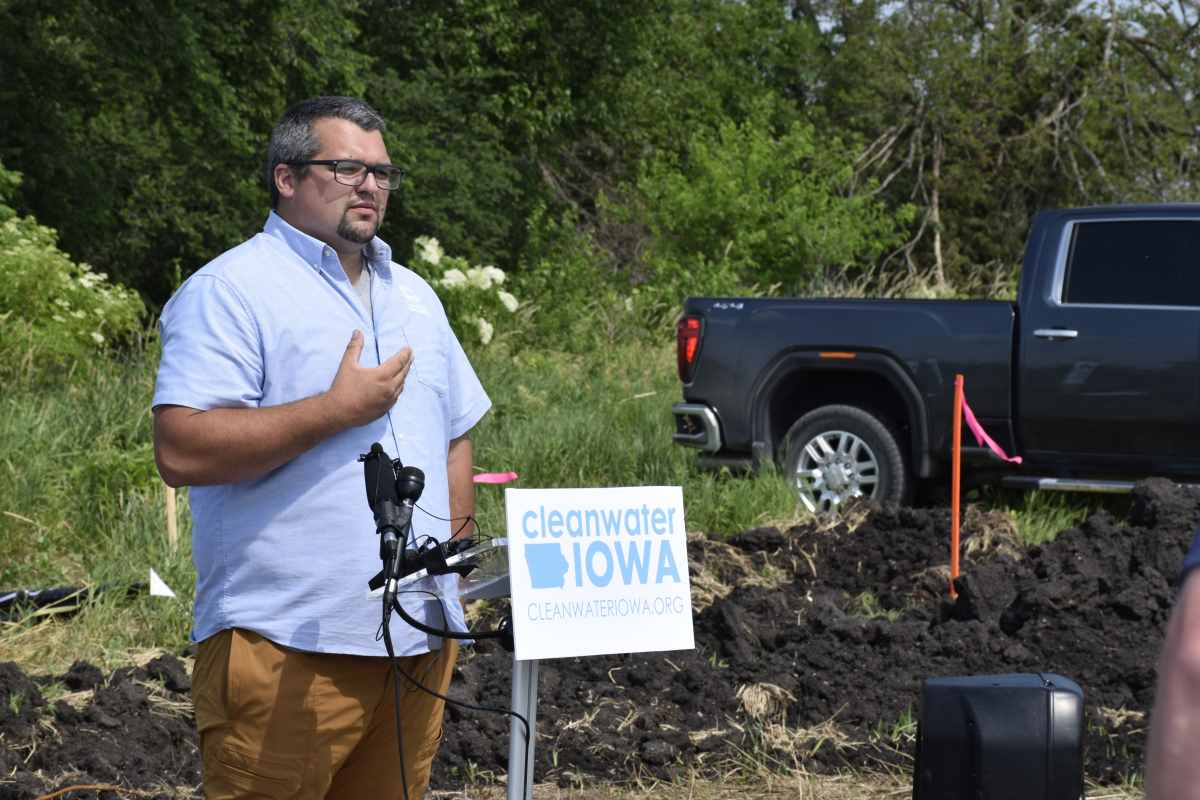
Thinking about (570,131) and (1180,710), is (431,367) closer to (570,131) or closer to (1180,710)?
(1180,710)

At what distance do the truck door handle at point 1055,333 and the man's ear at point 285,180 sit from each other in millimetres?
6650

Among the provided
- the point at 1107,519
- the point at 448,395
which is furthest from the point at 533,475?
the point at 448,395

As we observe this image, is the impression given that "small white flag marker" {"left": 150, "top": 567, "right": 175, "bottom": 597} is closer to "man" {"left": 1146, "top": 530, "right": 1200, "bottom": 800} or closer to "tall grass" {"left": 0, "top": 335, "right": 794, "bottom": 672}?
"tall grass" {"left": 0, "top": 335, "right": 794, "bottom": 672}

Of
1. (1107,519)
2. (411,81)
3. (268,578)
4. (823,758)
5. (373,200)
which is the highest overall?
(411,81)

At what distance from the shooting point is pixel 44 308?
13.3m

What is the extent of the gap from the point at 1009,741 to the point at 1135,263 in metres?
7.69

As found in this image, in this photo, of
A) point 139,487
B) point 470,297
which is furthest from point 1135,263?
point 470,297

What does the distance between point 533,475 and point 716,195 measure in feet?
40.0

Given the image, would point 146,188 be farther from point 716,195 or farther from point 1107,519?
point 1107,519

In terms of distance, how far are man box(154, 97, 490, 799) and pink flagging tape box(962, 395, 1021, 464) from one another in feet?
18.3

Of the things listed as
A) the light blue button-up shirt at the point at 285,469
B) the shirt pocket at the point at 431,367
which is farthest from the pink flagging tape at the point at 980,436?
the light blue button-up shirt at the point at 285,469

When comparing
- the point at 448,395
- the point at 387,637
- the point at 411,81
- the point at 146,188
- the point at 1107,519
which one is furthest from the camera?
the point at 411,81

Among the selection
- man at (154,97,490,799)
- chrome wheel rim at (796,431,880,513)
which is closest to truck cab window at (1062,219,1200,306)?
chrome wheel rim at (796,431,880,513)

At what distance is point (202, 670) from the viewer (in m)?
3.16
